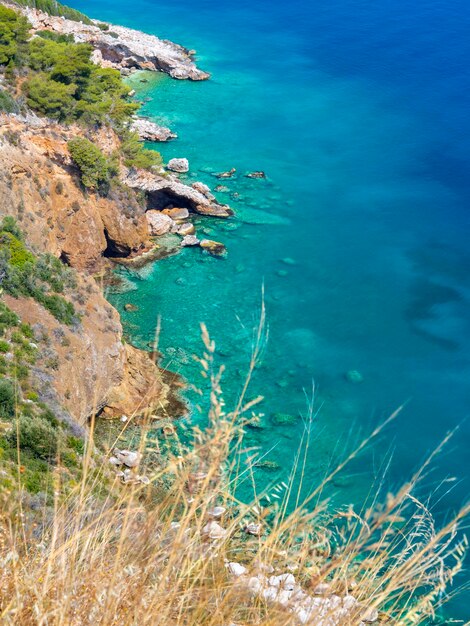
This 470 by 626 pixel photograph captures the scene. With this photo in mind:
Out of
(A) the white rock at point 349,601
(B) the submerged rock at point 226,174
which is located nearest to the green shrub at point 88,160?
(B) the submerged rock at point 226,174

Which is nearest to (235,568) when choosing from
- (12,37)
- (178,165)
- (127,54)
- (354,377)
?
(354,377)

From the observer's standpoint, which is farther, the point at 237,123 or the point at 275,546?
the point at 237,123

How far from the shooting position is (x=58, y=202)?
27.2 meters

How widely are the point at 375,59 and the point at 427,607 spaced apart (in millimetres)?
61625

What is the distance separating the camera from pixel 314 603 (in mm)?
4215

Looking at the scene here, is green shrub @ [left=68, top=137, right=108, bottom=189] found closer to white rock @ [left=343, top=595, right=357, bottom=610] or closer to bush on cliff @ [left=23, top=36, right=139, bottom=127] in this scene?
bush on cliff @ [left=23, top=36, right=139, bottom=127]

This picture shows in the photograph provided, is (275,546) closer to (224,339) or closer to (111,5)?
(224,339)

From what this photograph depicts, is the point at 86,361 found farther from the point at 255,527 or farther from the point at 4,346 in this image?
the point at 255,527

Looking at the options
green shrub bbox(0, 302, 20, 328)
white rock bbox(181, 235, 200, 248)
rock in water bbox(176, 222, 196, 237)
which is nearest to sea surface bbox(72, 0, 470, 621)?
white rock bbox(181, 235, 200, 248)

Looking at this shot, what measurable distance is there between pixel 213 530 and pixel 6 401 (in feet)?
40.7

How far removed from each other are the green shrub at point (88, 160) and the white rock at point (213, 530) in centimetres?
2476

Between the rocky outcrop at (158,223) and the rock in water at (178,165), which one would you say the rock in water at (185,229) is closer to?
the rocky outcrop at (158,223)

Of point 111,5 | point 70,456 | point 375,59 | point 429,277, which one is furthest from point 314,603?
point 111,5

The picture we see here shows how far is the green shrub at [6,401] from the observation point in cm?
1552
